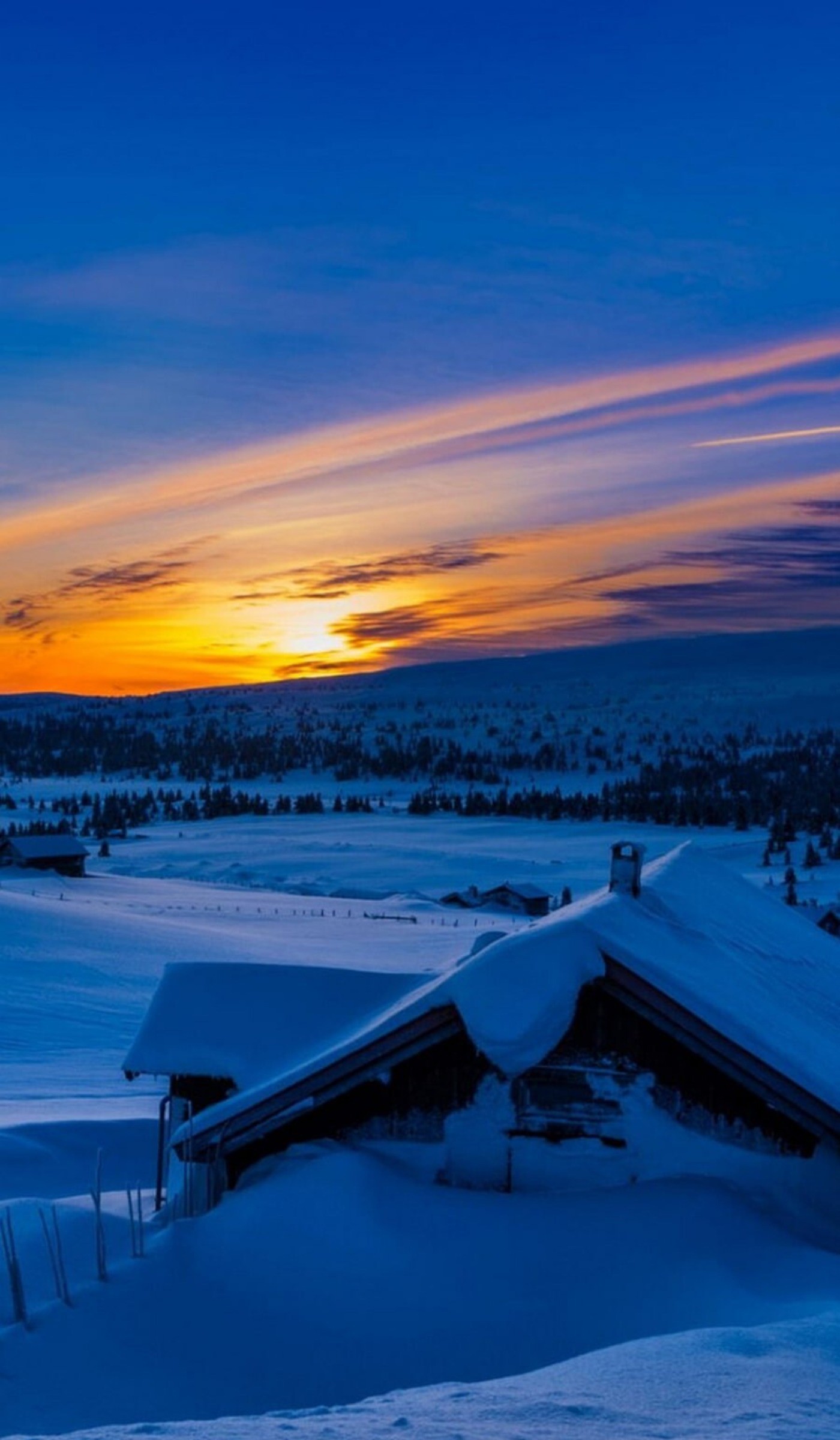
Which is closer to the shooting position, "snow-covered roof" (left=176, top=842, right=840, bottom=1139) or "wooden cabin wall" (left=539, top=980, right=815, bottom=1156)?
"snow-covered roof" (left=176, top=842, right=840, bottom=1139)

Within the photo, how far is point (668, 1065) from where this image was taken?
33.4ft

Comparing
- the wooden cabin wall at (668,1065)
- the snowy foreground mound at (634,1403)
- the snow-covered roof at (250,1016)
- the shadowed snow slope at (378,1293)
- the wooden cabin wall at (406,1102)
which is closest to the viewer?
the snowy foreground mound at (634,1403)

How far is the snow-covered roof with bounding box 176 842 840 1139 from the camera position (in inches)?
388

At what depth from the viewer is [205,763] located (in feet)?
573

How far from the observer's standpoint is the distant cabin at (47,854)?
7106 cm

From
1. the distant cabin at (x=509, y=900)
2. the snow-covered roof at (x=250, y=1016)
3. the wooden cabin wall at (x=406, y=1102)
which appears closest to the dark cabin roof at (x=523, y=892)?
the distant cabin at (x=509, y=900)

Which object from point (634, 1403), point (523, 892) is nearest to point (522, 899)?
point (523, 892)

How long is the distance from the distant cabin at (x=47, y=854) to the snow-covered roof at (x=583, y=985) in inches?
2444

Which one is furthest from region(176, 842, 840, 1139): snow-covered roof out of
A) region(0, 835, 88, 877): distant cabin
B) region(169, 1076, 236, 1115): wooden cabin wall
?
region(0, 835, 88, 877): distant cabin

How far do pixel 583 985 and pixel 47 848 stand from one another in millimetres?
65089

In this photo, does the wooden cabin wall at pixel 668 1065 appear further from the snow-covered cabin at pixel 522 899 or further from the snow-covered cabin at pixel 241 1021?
the snow-covered cabin at pixel 522 899

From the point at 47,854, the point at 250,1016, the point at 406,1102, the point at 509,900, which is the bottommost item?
the point at 509,900

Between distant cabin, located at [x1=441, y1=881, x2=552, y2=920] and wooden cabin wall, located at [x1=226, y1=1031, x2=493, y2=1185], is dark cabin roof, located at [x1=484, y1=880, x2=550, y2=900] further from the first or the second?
wooden cabin wall, located at [x1=226, y1=1031, x2=493, y2=1185]

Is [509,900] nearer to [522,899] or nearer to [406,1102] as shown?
[522,899]
